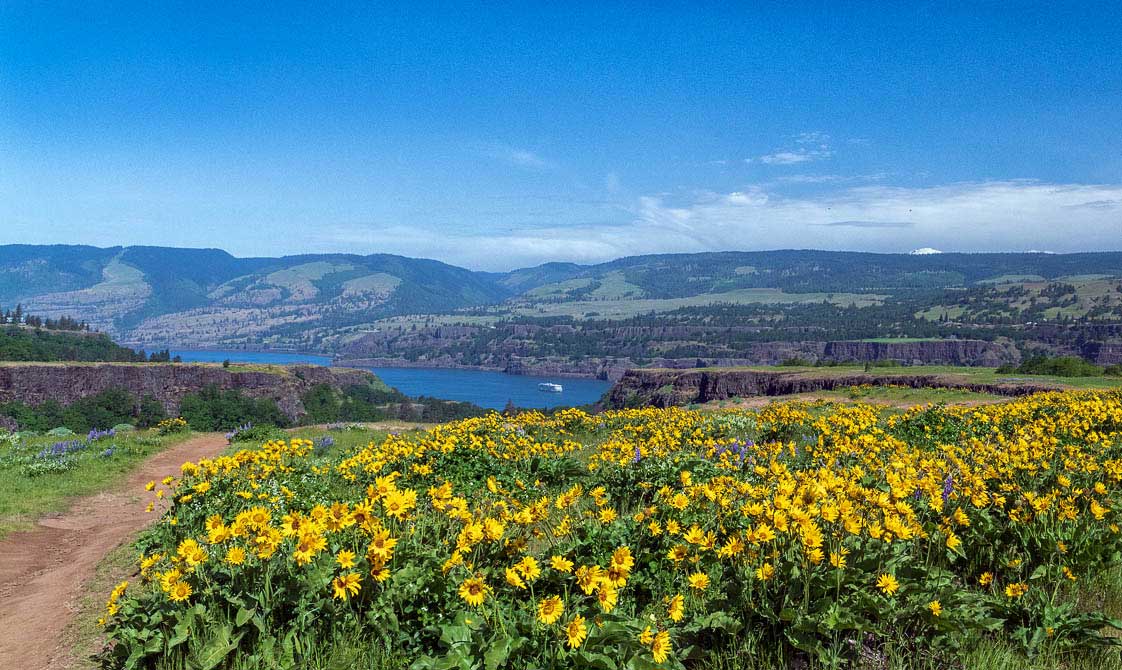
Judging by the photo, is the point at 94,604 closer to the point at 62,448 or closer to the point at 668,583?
the point at 668,583

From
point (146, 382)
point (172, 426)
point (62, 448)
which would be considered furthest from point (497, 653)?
point (146, 382)

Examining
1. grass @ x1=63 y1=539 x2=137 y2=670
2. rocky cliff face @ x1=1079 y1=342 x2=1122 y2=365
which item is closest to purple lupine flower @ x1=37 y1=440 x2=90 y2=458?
grass @ x1=63 y1=539 x2=137 y2=670

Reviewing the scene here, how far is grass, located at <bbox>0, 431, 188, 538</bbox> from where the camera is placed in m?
12.9

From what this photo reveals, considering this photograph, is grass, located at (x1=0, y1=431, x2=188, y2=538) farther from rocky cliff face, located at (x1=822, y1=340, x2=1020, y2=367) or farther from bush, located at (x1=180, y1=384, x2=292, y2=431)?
rocky cliff face, located at (x1=822, y1=340, x2=1020, y2=367)

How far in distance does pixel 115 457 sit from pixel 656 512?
19.0 m

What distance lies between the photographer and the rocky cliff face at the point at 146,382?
309ft

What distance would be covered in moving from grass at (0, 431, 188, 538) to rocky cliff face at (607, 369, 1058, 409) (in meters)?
43.4

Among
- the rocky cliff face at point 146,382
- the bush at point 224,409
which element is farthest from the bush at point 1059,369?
the rocky cliff face at point 146,382

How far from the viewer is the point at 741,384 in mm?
96688

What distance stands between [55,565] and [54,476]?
7.31 meters

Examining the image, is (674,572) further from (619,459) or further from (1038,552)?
(619,459)

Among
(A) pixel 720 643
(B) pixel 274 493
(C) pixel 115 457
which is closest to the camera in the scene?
(A) pixel 720 643

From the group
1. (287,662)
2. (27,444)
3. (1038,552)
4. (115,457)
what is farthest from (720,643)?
(27,444)

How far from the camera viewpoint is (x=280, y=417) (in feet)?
316
